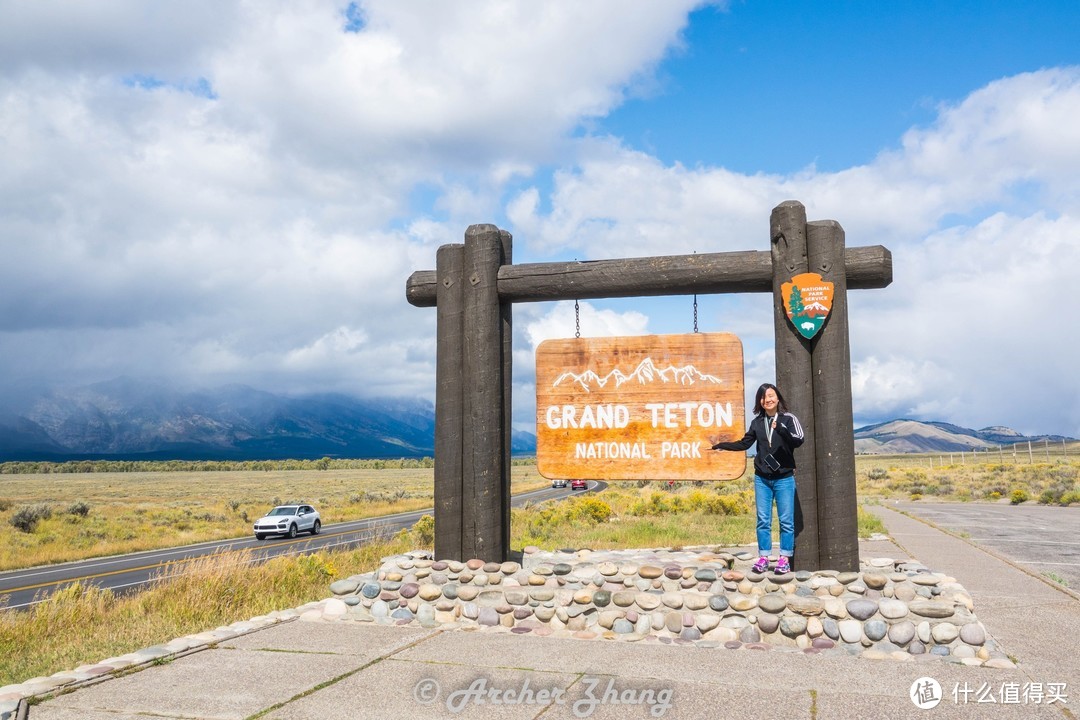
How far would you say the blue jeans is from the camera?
6906 mm

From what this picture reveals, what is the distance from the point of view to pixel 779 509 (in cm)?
700

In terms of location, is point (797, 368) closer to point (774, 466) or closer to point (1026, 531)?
point (774, 466)

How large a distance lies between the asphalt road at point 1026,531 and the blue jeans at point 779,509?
5354 millimetres

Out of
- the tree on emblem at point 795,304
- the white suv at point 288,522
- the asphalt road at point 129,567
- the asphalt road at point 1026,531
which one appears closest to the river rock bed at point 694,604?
the tree on emblem at point 795,304

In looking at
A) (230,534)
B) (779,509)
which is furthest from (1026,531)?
(230,534)

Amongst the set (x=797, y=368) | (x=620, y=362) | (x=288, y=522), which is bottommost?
(x=288, y=522)

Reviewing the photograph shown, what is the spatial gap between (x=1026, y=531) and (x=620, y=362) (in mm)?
15488

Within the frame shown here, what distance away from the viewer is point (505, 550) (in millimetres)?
7965

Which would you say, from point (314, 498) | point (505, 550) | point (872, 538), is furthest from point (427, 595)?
point (314, 498)

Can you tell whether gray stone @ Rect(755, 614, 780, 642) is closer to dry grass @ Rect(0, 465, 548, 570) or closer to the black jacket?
the black jacket

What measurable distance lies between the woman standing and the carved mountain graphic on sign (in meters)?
0.75

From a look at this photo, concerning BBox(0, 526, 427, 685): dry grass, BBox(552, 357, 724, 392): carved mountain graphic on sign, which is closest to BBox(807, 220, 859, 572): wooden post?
BBox(552, 357, 724, 392): carved mountain graphic on sign

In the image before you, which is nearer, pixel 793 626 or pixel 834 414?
pixel 793 626

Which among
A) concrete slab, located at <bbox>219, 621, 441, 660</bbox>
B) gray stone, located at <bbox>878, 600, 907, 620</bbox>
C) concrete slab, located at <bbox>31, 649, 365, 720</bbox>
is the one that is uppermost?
gray stone, located at <bbox>878, 600, 907, 620</bbox>
